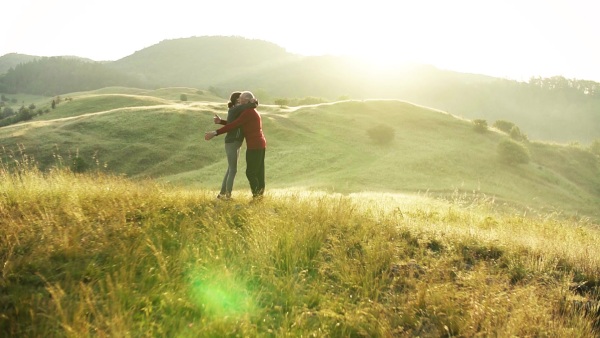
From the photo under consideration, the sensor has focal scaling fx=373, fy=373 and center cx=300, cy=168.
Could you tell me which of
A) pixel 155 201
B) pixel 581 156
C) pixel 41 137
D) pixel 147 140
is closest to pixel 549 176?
pixel 581 156

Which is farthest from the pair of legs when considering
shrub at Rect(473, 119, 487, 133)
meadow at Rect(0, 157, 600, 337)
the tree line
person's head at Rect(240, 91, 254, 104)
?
the tree line

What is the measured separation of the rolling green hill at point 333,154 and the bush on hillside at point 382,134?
1.15 meters

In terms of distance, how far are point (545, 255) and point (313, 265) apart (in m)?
3.71

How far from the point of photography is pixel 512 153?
48.1m

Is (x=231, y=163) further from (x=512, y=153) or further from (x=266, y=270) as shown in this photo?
(x=512, y=153)

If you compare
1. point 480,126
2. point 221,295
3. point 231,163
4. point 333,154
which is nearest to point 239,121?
point 231,163

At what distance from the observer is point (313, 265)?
212 inches

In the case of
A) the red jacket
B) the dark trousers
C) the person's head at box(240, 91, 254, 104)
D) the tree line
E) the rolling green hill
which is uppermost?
the tree line

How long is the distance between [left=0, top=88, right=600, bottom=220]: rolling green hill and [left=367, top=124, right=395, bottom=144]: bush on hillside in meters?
1.15

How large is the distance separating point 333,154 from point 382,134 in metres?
9.96

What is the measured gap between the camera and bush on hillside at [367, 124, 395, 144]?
5072 cm

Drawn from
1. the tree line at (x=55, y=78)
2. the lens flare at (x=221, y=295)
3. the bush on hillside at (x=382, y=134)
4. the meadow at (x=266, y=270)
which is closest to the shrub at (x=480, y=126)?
the bush on hillside at (x=382, y=134)

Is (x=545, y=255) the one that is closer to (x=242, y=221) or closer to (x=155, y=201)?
(x=242, y=221)

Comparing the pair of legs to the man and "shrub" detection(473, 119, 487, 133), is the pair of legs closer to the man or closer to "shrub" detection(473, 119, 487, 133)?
the man
